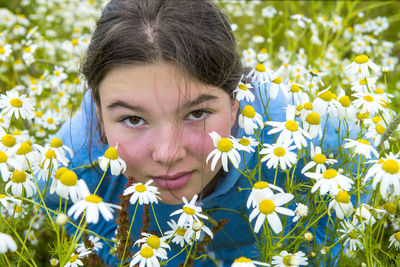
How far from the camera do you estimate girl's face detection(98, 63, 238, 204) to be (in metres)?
1.17

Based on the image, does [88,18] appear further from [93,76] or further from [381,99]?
[381,99]

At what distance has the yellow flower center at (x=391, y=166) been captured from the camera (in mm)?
976

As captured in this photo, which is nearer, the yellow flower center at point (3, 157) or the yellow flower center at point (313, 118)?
the yellow flower center at point (3, 157)

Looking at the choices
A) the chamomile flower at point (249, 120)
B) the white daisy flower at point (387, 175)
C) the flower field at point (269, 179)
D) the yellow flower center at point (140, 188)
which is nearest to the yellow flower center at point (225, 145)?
the flower field at point (269, 179)

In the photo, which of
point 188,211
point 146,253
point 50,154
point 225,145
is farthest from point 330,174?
point 50,154

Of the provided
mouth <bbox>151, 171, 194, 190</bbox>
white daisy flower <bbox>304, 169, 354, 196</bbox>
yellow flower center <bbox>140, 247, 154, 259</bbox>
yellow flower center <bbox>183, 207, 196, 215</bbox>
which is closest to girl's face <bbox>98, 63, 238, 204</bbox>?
mouth <bbox>151, 171, 194, 190</bbox>

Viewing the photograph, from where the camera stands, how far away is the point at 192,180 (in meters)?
1.33

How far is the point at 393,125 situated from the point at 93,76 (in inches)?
33.8

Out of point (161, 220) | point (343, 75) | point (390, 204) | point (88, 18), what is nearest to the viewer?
point (390, 204)

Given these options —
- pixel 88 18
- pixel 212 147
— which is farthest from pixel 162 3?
pixel 88 18

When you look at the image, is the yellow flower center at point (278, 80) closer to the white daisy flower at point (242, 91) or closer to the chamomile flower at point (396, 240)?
the white daisy flower at point (242, 91)

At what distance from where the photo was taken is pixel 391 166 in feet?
3.21

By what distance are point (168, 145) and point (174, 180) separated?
0.56 ft

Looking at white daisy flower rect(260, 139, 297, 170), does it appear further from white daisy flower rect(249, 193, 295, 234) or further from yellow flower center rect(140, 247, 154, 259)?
yellow flower center rect(140, 247, 154, 259)
